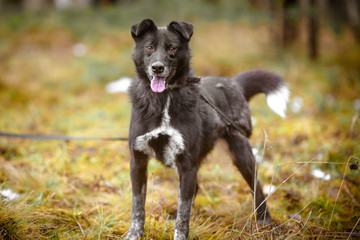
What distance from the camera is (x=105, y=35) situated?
33.8ft

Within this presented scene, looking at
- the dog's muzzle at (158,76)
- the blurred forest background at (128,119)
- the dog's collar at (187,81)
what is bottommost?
the blurred forest background at (128,119)

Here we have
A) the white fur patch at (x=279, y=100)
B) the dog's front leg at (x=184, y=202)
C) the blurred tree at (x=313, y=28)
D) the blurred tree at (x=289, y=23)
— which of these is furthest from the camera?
the blurred tree at (x=289, y=23)

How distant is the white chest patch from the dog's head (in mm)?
264

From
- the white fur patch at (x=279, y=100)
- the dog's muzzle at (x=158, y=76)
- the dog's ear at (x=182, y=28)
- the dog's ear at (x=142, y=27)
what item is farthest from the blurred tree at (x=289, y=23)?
the dog's muzzle at (x=158, y=76)

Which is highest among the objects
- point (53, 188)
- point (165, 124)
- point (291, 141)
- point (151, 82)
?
point (151, 82)

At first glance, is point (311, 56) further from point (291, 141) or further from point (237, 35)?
point (291, 141)

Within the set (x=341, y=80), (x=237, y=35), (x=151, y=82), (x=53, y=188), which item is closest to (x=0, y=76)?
(x=53, y=188)

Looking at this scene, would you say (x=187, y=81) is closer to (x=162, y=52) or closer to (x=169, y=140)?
(x=162, y=52)

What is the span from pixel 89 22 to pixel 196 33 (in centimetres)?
402

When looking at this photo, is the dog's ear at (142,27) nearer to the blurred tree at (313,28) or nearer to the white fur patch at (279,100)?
the white fur patch at (279,100)

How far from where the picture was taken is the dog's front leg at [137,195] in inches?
103

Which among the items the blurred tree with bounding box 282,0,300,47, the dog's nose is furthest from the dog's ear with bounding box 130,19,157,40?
the blurred tree with bounding box 282,0,300,47

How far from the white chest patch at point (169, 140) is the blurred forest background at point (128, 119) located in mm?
742

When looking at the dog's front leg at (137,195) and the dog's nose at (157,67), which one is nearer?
the dog's nose at (157,67)
